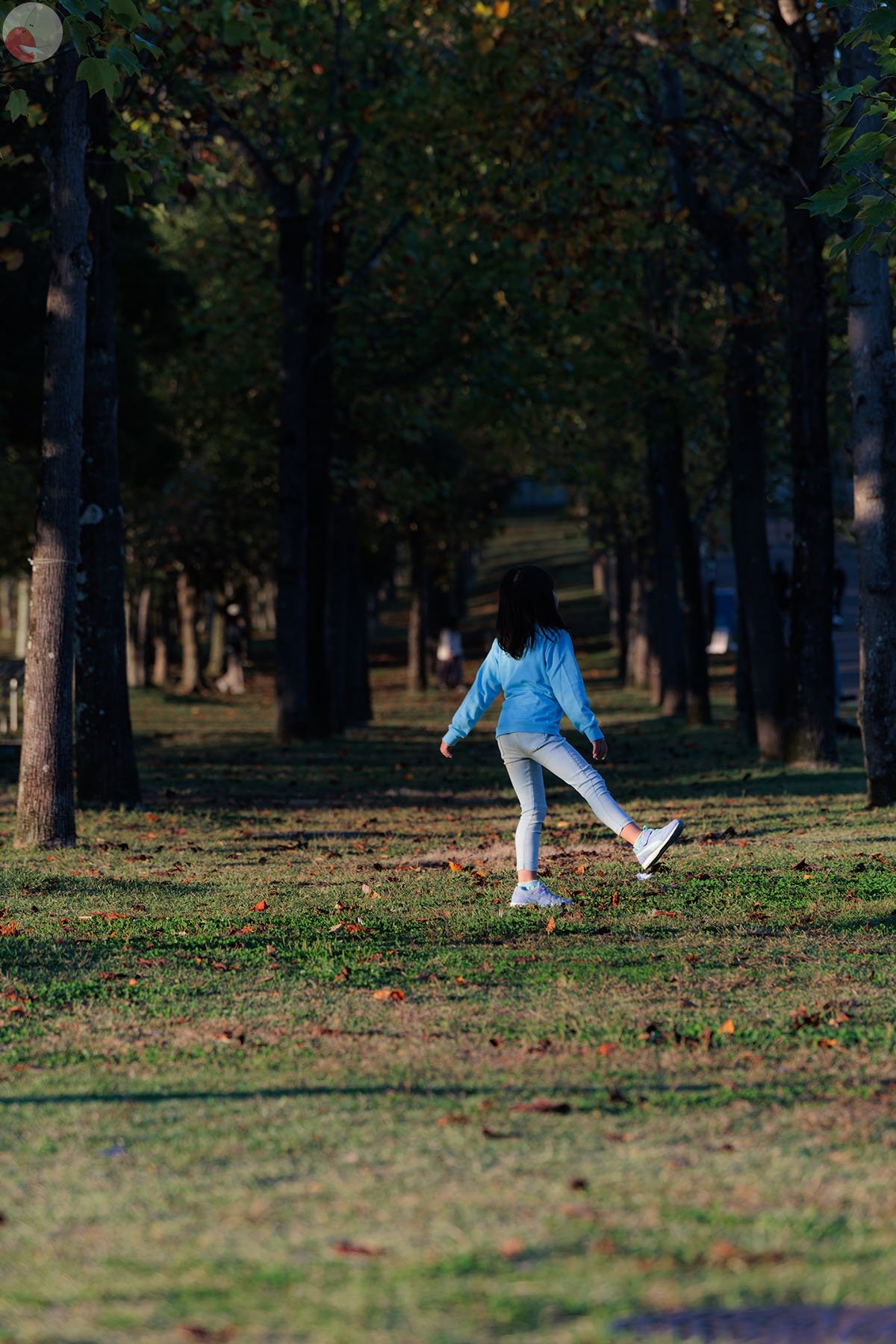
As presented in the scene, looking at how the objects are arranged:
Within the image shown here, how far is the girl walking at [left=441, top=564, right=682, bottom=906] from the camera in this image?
30.8 ft

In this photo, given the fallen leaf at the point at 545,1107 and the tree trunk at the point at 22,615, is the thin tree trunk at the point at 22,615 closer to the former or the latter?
the tree trunk at the point at 22,615

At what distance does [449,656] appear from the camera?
43500 mm

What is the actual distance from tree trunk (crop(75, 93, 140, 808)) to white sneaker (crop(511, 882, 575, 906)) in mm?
6130

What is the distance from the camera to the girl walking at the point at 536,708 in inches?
370

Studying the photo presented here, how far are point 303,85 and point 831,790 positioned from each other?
1311cm

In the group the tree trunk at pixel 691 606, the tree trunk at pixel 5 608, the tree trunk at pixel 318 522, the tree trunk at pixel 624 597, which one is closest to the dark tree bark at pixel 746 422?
the tree trunk at pixel 691 606

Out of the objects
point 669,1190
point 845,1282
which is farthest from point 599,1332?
point 669,1190

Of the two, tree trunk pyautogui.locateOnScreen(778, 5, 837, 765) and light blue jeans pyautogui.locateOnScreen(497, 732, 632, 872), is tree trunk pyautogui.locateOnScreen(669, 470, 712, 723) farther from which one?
light blue jeans pyautogui.locateOnScreen(497, 732, 632, 872)

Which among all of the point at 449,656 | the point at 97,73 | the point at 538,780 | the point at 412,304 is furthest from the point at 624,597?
the point at 97,73

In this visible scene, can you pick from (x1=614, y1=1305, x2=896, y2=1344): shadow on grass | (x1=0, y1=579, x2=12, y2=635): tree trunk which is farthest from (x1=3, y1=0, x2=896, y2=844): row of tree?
(x1=0, y1=579, x2=12, y2=635): tree trunk

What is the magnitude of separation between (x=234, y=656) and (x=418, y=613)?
6.39 meters

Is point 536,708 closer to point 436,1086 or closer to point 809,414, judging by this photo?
point 436,1086

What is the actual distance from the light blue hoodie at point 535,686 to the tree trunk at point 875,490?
533 centimetres

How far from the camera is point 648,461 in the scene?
30984 millimetres
